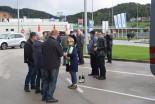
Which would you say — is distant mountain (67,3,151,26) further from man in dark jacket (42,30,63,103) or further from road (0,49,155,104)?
man in dark jacket (42,30,63,103)

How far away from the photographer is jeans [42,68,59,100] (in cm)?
655

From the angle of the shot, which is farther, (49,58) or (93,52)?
(93,52)

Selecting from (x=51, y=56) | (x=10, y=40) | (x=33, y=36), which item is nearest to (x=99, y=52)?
(x=33, y=36)

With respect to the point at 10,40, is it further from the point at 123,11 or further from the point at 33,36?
the point at 123,11

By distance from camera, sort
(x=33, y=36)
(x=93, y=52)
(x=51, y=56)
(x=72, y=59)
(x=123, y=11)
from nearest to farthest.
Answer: (x=51, y=56) → (x=33, y=36) → (x=72, y=59) → (x=93, y=52) → (x=123, y=11)

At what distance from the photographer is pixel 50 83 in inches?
263

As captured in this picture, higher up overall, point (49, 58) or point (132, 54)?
point (49, 58)

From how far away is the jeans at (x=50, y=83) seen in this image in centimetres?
655

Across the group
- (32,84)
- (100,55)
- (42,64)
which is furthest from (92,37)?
(42,64)

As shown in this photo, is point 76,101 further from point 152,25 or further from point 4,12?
point 4,12

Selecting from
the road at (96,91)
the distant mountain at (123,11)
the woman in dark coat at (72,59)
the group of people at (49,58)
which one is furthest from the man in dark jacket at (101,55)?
the distant mountain at (123,11)

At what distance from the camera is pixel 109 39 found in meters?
14.6

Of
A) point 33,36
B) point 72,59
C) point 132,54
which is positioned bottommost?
point 132,54

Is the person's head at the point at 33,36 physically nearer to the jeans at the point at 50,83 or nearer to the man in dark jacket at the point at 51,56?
the man in dark jacket at the point at 51,56
